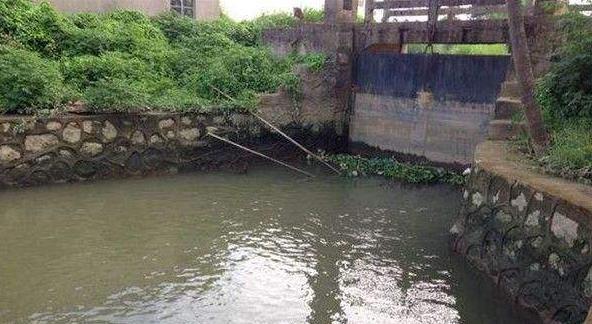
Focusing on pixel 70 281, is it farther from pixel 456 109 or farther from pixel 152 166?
pixel 456 109

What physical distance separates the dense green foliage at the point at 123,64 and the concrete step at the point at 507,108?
4968 mm

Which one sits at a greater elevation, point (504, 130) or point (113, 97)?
point (113, 97)

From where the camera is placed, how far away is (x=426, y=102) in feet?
39.0

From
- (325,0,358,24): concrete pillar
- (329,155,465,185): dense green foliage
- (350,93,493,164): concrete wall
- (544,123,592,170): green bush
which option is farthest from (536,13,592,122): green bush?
(325,0,358,24): concrete pillar

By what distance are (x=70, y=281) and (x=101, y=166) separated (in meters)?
4.67

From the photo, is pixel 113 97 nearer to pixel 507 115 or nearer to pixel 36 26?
pixel 36 26

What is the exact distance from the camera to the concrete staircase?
8.48 m

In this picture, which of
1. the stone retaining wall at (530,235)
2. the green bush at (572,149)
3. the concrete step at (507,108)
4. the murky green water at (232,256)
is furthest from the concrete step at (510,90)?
the stone retaining wall at (530,235)

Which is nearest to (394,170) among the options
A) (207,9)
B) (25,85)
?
(25,85)

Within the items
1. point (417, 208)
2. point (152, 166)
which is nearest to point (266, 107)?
point (152, 166)

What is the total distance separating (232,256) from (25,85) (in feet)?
18.5

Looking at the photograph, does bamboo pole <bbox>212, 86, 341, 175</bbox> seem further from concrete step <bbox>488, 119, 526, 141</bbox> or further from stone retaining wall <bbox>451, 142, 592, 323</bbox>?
stone retaining wall <bbox>451, 142, 592, 323</bbox>

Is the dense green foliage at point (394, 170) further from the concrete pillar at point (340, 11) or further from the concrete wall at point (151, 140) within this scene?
the concrete pillar at point (340, 11)

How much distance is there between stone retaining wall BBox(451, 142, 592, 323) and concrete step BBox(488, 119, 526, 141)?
1.36 meters
